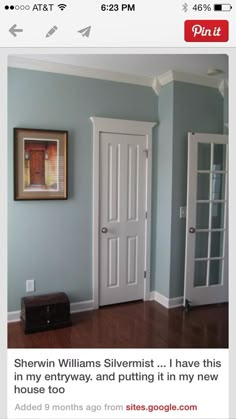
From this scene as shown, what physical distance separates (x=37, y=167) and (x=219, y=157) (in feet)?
5.45

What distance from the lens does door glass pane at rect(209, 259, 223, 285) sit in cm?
255

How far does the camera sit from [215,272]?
2568mm

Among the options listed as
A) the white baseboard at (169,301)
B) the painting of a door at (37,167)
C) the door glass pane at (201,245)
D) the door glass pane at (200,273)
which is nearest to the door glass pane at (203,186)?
the door glass pane at (201,245)

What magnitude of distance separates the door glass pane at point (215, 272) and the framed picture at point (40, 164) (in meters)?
1.56

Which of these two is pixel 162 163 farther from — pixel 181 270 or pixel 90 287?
pixel 90 287

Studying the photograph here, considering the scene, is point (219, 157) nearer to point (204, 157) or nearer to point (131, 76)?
point (204, 157)

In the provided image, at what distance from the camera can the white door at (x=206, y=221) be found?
2.39 meters
